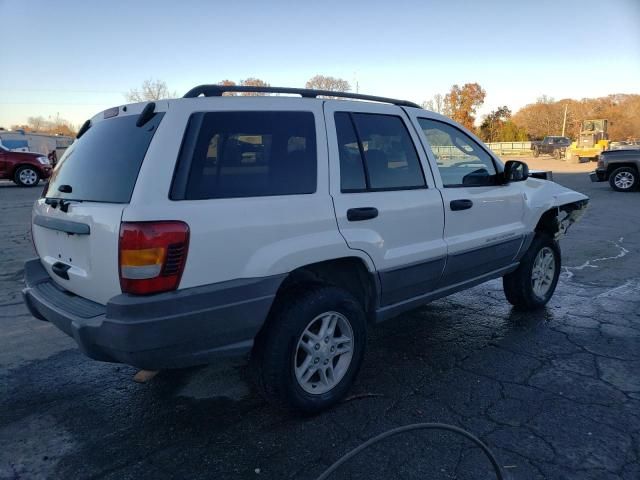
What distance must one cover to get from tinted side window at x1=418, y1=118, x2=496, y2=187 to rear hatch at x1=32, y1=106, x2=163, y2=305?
208 cm

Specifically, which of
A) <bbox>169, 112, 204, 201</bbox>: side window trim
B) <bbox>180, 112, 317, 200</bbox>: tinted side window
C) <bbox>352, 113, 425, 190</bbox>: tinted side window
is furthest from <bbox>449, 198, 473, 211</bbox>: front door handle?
<bbox>169, 112, 204, 201</bbox>: side window trim

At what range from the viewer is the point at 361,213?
2852 mm

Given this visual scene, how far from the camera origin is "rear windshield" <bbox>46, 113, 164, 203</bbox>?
7.85 feet

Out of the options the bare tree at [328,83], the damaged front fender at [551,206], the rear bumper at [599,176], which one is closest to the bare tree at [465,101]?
the bare tree at [328,83]

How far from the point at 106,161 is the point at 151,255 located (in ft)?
2.62

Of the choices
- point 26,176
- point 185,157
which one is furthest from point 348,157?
point 26,176

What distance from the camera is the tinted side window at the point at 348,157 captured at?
114 inches

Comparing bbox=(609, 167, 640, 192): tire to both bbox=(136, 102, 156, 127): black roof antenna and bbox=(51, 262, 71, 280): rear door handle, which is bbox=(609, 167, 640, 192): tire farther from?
bbox=(51, 262, 71, 280): rear door handle

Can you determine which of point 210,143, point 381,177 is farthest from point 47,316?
point 381,177

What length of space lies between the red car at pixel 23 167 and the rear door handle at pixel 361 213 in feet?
59.1

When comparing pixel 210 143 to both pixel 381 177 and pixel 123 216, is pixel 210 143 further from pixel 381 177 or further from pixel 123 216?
pixel 381 177

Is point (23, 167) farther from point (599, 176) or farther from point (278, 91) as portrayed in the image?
point (599, 176)

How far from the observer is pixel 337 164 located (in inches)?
112

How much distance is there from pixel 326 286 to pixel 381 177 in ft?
2.81
